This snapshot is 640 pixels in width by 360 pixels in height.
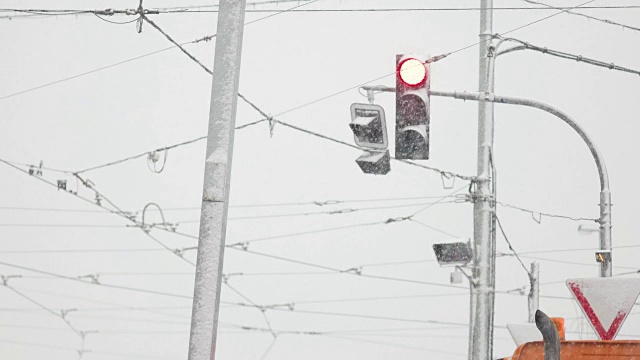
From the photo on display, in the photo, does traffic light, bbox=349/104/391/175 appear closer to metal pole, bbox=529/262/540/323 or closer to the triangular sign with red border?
the triangular sign with red border

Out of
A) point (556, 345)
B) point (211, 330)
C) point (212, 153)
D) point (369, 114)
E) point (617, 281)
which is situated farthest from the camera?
point (369, 114)

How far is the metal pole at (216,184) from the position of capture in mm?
6176

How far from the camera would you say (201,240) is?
20.7 ft

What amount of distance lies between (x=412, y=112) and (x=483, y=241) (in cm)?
590

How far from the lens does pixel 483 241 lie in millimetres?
14562

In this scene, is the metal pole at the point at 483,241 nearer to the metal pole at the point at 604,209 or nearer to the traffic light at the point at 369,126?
the metal pole at the point at 604,209

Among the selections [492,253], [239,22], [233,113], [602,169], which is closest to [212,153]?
[233,113]

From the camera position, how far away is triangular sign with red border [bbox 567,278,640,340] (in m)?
8.84

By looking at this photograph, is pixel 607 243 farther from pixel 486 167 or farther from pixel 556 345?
pixel 556 345

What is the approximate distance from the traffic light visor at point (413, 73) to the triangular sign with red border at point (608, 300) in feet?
7.54

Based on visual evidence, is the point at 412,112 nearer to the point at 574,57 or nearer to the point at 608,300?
the point at 608,300

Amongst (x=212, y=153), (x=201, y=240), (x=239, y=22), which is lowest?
(x=201, y=240)

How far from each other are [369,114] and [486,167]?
5.49m

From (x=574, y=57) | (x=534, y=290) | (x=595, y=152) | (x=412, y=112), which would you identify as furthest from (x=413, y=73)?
(x=534, y=290)
